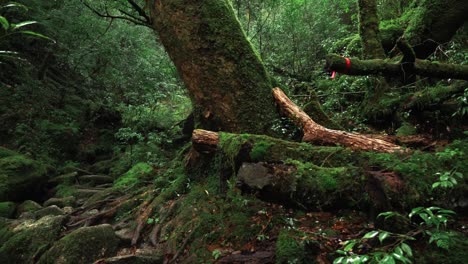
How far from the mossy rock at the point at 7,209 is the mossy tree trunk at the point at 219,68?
5010 mm

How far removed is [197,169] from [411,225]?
382 cm

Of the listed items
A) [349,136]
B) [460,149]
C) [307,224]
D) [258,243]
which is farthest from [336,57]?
[258,243]

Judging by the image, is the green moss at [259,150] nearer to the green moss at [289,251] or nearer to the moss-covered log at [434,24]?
the green moss at [289,251]

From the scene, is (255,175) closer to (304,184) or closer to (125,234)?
(304,184)

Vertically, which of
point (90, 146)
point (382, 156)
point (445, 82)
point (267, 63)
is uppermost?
point (267, 63)

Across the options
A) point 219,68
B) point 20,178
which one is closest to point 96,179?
point 20,178

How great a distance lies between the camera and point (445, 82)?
6156 millimetres

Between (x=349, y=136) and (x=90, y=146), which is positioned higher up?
(x=349, y=136)

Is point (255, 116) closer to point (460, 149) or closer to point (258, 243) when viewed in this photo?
point (258, 243)

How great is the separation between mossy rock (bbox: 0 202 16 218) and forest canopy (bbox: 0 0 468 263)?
36 millimetres

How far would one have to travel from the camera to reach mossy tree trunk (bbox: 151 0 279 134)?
5840 mm

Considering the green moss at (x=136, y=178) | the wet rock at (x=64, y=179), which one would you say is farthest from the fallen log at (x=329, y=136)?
the wet rock at (x=64, y=179)

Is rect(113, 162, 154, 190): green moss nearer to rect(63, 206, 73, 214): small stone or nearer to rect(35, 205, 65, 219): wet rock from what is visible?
rect(63, 206, 73, 214): small stone

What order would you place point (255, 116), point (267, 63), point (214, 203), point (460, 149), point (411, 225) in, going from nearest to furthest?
point (411, 225) → point (460, 149) → point (214, 203) → point (255, 116) → point (267, 63)
